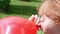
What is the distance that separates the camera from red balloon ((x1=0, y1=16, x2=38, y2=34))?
5.13ft

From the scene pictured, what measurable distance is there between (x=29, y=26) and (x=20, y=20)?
91 mm

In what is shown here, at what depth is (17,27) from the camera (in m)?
1.57

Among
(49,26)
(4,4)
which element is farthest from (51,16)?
(4,4)

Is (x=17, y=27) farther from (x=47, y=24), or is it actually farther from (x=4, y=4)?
(x=4, y=4)

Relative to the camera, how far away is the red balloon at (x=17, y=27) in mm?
1565

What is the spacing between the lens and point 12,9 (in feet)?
16.1

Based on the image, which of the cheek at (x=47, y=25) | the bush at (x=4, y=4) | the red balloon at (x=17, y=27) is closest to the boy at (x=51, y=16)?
the cheek at (x=47, y=25)

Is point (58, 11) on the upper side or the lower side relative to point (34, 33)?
upper

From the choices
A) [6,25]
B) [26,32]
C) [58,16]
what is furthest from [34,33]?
[58,16]

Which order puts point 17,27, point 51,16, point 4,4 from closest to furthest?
point 51,16 < point 17,27 < point 4,4

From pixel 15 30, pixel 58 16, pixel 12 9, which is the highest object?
pixel 58 16

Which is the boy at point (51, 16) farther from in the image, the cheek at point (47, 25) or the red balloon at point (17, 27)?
the red balloon at point (17, 27)

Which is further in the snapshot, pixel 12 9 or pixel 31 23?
pixel 12 9

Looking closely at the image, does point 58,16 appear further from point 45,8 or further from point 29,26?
point 29,26
